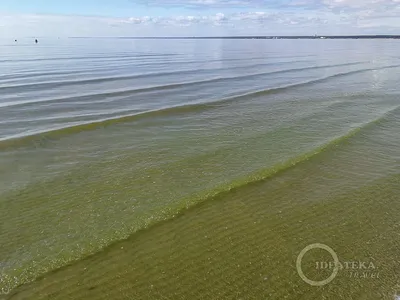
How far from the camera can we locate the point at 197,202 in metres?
8.68

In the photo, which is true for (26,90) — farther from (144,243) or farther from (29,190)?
(144,243)

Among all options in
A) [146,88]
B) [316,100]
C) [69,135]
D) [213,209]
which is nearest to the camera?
[213,209]

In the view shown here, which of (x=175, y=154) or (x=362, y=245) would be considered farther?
(x=175, y=154)

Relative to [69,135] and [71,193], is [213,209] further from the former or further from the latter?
[69,135]

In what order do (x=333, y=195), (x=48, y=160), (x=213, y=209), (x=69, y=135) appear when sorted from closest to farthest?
(x=213, y=209)
(x=333, y=195)
(x=48, y=160)
(x=69, y=135)

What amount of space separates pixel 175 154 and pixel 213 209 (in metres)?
4.14

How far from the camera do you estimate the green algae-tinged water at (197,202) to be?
6.06 metres

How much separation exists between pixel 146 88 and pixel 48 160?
1646cm

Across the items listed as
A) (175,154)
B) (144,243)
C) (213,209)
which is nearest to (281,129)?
(175,154)

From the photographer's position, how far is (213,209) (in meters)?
8.40

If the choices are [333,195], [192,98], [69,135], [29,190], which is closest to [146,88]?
[192,98]

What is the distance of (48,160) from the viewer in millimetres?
11617

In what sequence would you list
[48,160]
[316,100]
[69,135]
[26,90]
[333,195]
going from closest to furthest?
[333,195] → [48,160] → [69,135] → [316,100] → [26,90]

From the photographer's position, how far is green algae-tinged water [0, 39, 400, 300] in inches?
239
